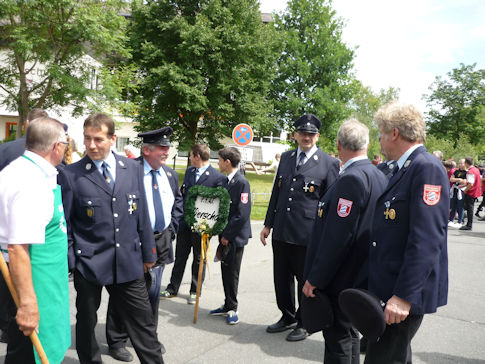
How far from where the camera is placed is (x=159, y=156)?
4.21 metres

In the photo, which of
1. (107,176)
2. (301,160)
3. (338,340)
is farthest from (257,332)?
(107,176)

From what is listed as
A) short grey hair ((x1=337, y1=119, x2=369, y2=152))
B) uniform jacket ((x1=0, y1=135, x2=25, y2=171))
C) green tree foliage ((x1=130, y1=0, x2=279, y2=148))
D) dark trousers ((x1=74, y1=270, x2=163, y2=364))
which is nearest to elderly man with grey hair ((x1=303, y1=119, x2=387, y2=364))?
short grey hair ((x1=337, y1=119, x2=369, y2=152))

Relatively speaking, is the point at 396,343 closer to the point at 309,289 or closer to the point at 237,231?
the point at 309,289

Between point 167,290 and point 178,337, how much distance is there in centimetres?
143

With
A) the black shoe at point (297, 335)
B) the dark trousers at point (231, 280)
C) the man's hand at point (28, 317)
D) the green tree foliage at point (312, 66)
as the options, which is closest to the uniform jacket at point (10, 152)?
the man's hand at point (28, 317)

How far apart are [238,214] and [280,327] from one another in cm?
138

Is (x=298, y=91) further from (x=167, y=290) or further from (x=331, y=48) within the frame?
(x=167, y=290)

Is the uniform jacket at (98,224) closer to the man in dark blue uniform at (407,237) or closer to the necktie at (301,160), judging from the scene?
the man in dark blue uniform at (407,237)

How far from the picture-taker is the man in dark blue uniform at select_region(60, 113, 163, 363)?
3273 mm

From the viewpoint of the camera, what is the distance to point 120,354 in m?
4.00

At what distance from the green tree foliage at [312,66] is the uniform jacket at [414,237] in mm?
31083

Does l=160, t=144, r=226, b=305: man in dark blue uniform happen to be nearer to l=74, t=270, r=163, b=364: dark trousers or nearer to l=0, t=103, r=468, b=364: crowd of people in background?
l=0, t=103, r=468, b=364: crowd of people in background

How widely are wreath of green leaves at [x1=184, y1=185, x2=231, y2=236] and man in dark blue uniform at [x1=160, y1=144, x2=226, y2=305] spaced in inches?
17.9

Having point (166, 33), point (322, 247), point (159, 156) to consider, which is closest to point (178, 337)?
point (159, 156)
